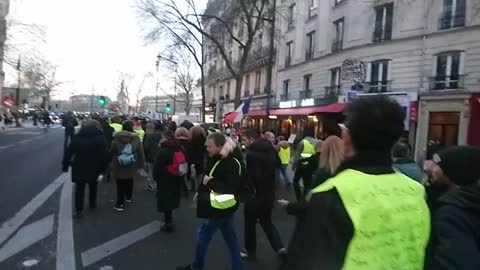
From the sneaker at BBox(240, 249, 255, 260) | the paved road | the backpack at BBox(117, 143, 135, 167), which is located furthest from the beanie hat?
the backpack at BBox(117, 143, 135, 167)

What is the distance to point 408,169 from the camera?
5.51 m

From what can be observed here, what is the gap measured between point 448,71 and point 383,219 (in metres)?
24.3

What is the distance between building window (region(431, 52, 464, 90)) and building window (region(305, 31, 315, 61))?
39.2ft

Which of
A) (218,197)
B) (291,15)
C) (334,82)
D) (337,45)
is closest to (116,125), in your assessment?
(218,197)

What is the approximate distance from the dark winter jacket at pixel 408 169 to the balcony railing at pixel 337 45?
26.2m

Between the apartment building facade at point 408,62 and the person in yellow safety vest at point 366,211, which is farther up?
the apartment building facade at point 408,62

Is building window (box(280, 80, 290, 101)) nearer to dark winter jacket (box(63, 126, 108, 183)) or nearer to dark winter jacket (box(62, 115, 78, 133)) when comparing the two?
dark winter jacket (box(62, 115, 78, 133))

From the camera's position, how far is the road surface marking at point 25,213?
679cm

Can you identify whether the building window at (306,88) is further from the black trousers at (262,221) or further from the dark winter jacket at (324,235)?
the dark winter jacket at (324,235)

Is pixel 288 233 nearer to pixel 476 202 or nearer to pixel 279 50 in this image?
pixel 476 202

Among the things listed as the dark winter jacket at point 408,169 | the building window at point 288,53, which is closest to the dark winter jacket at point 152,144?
the dark winter jacket at point 408,169

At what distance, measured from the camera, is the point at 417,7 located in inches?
993

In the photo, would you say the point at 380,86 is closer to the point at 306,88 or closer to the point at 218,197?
the point at 306,88

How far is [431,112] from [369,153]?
24194 millimetres
